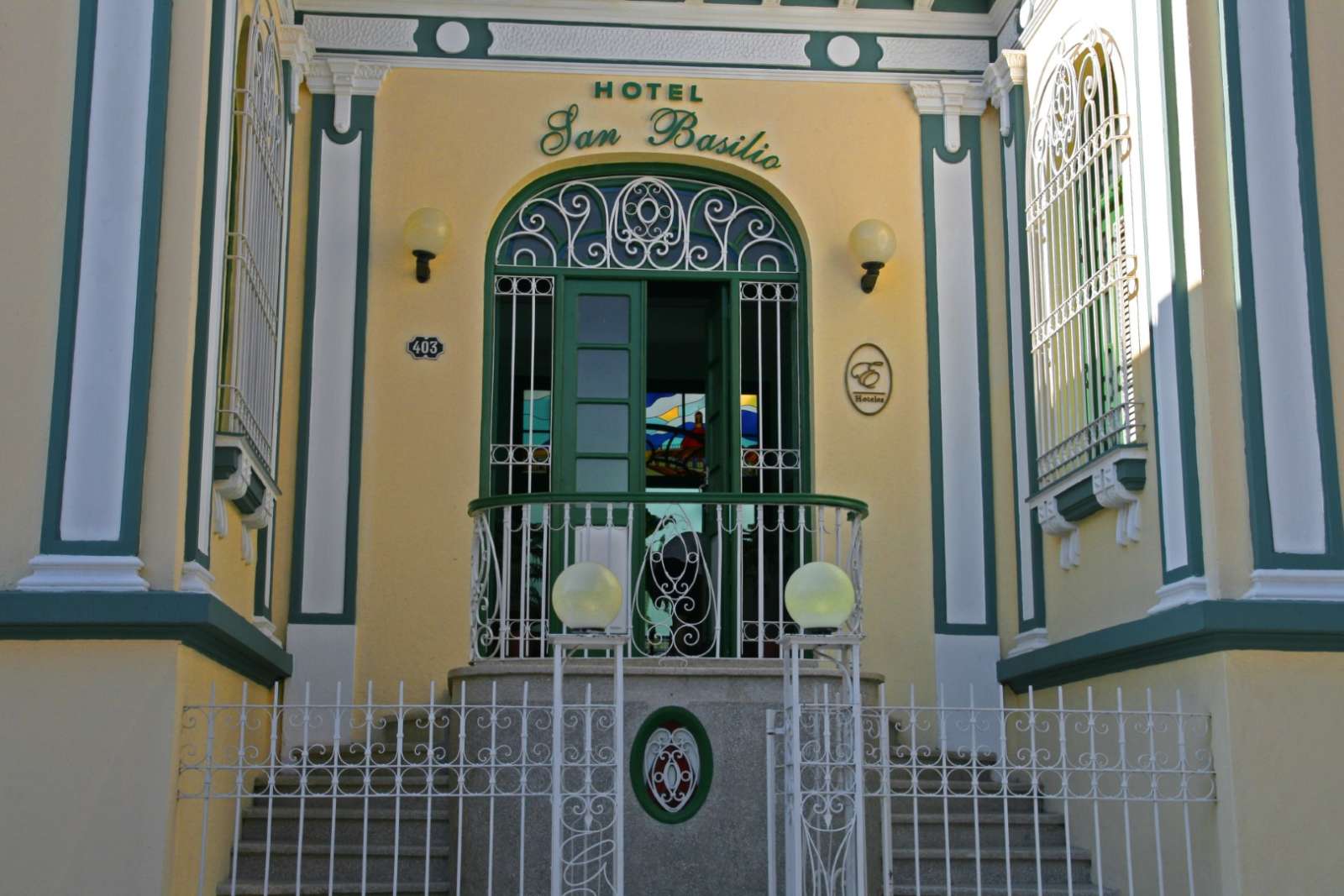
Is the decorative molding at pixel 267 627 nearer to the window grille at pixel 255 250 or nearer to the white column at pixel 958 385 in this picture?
the window grille at pixel 255 250

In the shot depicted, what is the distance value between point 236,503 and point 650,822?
2402 mm

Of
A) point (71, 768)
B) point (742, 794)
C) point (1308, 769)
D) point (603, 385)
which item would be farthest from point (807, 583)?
point (603, 385)

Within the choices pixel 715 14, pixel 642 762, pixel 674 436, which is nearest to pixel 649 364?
pixel 674 436

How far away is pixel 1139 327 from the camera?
7.77 meters

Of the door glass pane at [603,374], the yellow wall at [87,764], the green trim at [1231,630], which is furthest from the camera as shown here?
the door glass pane at [603,374]

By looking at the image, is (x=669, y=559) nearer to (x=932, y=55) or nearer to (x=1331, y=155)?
(x=932, y=55)

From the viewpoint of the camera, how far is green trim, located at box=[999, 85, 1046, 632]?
361 inches

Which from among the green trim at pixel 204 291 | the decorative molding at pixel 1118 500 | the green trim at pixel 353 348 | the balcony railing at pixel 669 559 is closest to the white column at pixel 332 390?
the green trim at pixel 353 348

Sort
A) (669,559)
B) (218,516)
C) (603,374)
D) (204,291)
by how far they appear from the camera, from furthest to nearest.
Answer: (603,374)
(669,559)
(218,516)
(204,291)

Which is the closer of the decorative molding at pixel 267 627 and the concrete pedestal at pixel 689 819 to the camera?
the concrete pedestal at pixel 689 819

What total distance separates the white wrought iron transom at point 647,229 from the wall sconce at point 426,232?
50 centimetres

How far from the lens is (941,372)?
9742 millimetres

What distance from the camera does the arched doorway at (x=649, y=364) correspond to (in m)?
9.34

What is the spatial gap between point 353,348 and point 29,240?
2707mm
